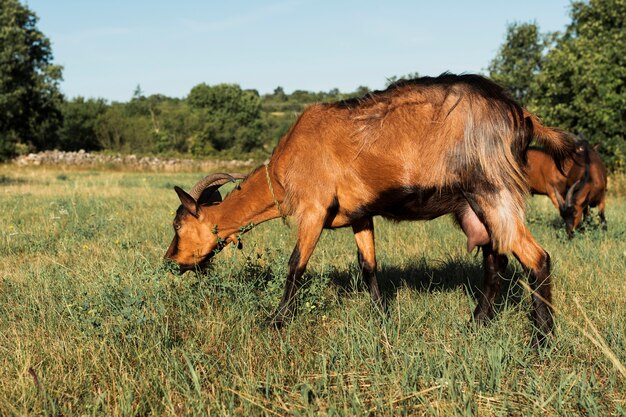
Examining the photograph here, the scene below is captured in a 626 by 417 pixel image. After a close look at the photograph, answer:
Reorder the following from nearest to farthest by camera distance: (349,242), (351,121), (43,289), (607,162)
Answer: (351,121), (43,289), (349,242), (607,162)

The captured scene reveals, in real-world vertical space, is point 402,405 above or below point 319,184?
below

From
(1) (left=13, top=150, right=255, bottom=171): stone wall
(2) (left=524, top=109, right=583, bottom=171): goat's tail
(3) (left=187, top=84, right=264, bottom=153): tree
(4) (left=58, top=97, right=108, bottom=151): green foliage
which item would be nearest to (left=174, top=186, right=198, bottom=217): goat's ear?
(2) (left=524, top=109, right=583, bottom=171): goat's tail

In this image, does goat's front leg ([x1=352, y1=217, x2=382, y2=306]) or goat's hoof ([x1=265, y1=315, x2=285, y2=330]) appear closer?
goat's hoof ([x1=265, y1=315, x2=285, y2=330])

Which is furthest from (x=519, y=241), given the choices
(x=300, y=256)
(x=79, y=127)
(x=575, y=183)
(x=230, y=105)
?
(x=230, y=105)

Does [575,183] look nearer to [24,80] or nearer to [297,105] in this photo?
[297,105]

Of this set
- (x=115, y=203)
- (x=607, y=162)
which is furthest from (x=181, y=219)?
(x=607, y=162)

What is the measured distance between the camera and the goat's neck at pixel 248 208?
4562 mm

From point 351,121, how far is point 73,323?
8.07 ft

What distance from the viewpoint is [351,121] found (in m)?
3.99

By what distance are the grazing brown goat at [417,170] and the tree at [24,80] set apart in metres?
25.1

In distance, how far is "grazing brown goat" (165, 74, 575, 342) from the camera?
3490mm

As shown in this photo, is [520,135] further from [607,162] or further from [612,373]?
[607,162]

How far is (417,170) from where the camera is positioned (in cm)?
364

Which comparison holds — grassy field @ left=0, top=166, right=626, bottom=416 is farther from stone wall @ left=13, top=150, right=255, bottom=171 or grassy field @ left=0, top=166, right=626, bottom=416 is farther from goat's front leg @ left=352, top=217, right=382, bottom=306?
stone wall @ left=13, top=150, right=255, bottom=171
